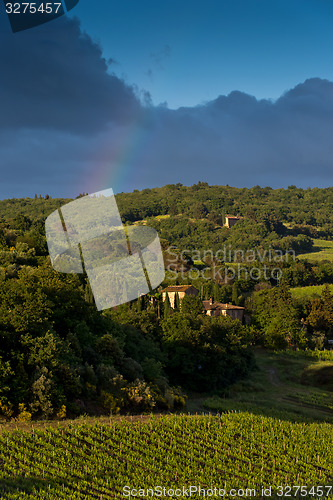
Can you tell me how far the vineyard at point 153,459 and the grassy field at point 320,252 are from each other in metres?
122

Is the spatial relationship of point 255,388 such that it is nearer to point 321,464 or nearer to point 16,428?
point 321,464

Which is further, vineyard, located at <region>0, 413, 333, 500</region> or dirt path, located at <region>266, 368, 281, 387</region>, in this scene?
dirt path, located at <region>266, 368, 281, 387</region>

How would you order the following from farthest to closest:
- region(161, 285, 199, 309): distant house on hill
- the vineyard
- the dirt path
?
region(161, 285, 199, 309): distant house on hill
the dirt path
the vineyard

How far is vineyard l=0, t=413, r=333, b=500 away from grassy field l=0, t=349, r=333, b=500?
0.04 meters

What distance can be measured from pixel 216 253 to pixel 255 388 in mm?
106605

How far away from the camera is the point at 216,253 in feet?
511

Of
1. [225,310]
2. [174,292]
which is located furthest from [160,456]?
[174,292]

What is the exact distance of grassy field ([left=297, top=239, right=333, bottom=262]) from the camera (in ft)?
496

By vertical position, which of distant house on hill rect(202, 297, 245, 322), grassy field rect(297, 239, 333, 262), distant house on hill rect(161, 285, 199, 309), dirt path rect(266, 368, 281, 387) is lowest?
dirt path rect(266, 368, 281, 387)

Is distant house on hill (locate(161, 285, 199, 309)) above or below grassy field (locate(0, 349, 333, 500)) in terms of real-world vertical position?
above
